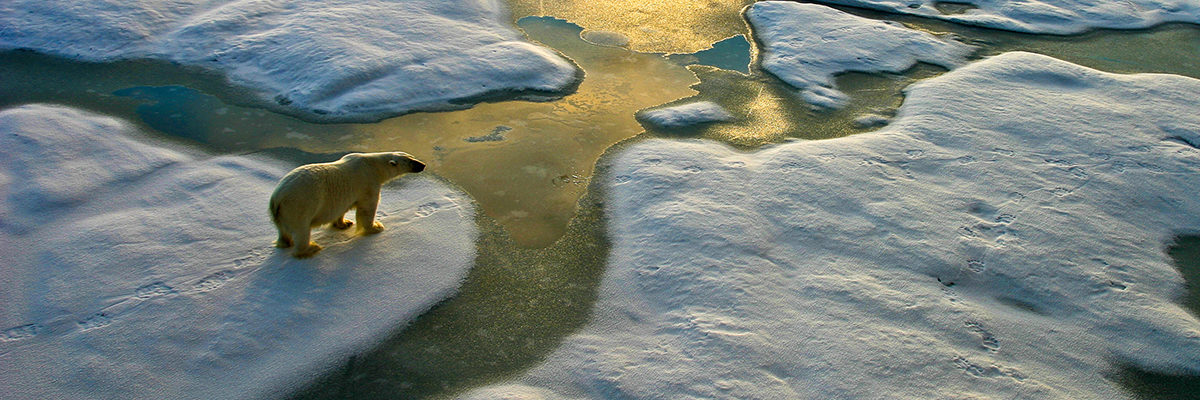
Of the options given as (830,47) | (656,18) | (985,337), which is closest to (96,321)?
(985,337)

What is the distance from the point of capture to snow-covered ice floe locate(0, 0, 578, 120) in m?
6.74

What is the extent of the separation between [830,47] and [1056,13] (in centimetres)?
420

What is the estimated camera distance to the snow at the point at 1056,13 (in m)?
9.39

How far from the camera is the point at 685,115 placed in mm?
6562

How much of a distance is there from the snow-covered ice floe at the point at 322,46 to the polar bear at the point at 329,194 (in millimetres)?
2025

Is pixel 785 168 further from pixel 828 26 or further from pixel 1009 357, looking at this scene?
pixel 828 26

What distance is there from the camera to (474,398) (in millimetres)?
3500

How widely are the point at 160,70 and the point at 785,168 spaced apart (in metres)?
6.58

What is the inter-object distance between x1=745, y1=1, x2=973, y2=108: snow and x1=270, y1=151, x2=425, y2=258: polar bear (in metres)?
4.59

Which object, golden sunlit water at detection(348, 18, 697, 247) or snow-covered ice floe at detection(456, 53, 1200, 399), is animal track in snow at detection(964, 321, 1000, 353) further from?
golden sunlit water at detection(348, 18, 697, 247)

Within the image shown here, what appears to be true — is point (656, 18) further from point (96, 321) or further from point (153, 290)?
point (96, 321)

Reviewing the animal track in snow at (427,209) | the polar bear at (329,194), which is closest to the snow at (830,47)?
the animal track in snow at (427,209)

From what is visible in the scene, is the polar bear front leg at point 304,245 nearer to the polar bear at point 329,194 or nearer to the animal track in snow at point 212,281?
the polar bear at point 329,194

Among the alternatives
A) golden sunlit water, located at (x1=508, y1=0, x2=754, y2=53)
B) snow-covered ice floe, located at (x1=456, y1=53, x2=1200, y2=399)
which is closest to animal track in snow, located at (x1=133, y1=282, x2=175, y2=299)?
snow-covered ice floe, located at (x1=456, y1=53, x2=1200, y2=399)
